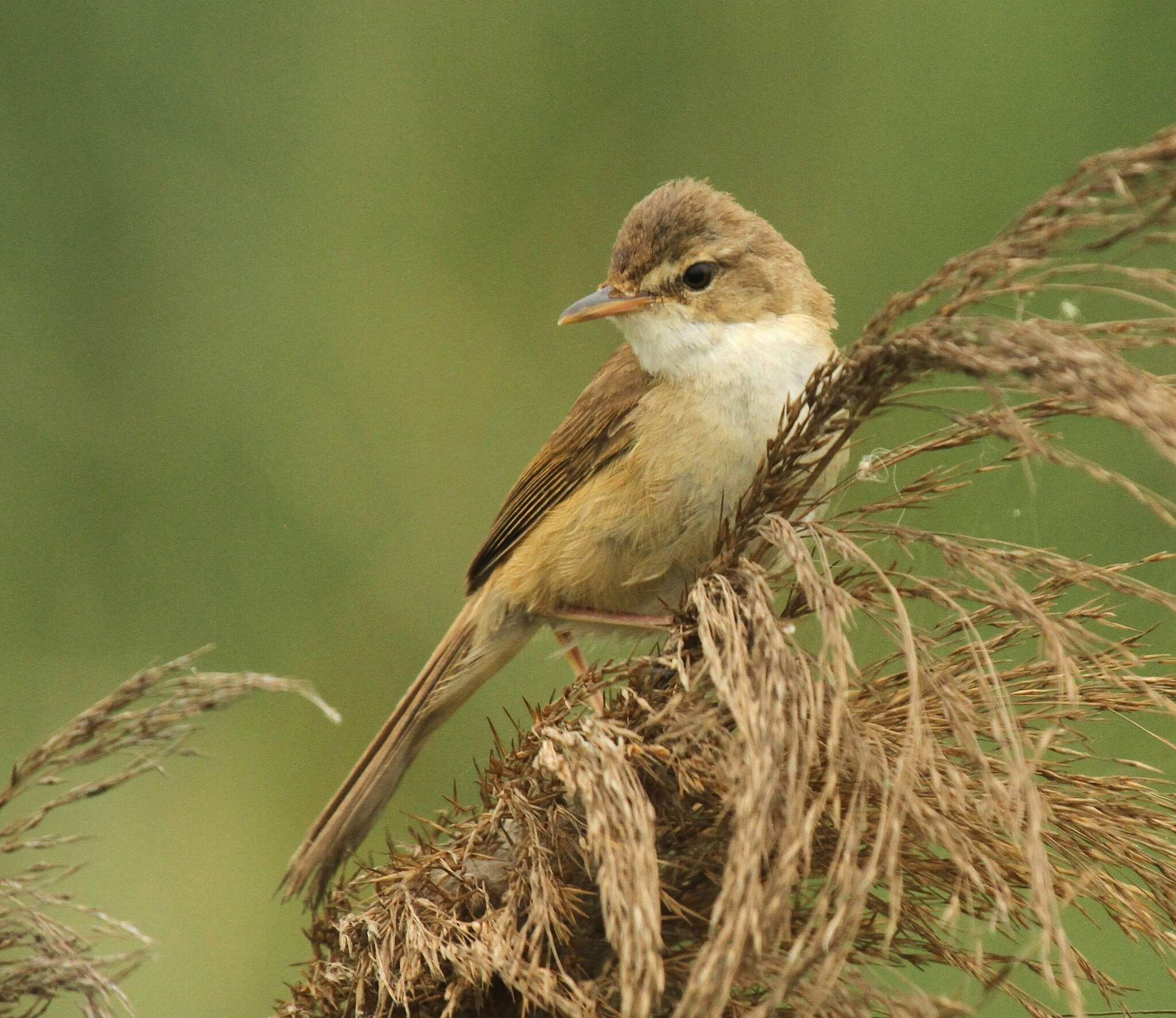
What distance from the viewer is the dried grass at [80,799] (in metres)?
1.85

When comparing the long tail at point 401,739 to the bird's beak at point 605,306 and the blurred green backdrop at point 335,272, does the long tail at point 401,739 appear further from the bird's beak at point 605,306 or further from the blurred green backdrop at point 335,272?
the blurred green backdrop at point 335,272

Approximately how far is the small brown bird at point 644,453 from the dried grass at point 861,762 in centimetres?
91

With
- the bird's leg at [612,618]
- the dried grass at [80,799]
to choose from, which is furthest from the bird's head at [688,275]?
the dried grass at [80,799]

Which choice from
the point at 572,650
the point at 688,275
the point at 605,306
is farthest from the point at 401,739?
the point at 688,275

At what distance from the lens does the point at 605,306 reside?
323 cm

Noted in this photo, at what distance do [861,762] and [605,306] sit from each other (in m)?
1.83

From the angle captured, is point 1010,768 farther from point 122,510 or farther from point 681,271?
point 122,510

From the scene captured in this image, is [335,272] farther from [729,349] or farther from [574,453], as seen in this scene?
[729,349]

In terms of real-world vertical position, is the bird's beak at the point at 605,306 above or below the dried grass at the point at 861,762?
above

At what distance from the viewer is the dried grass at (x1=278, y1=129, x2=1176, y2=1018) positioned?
1.44 metres

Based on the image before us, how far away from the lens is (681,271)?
130 inches

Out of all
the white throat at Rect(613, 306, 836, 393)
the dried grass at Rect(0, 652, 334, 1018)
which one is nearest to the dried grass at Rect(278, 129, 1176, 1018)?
the dried grass at Rect(0, 652, 334, 1018)

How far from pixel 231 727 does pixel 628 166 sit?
2.24 metres

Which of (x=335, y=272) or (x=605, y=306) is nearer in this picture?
(x=605, y=306)
